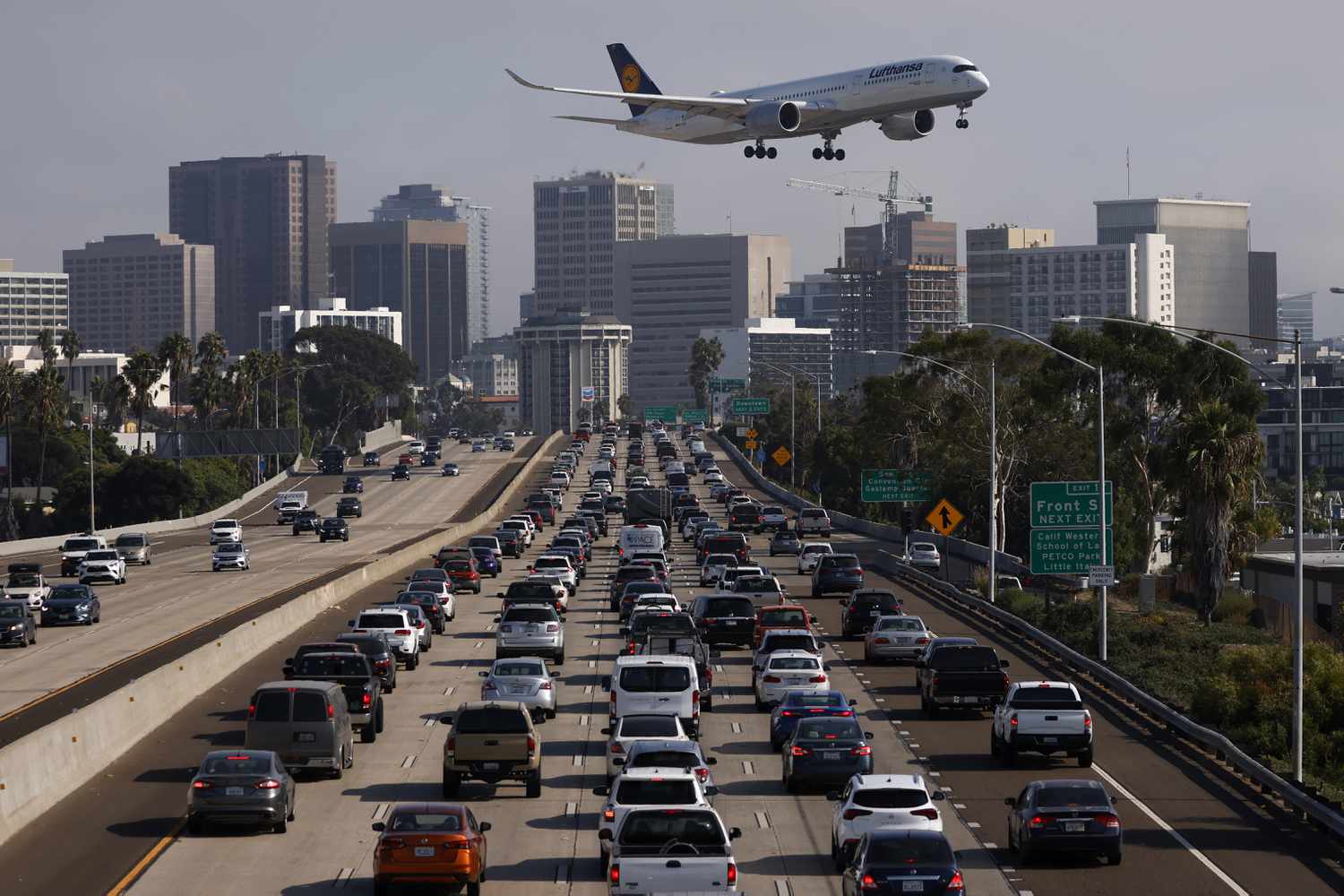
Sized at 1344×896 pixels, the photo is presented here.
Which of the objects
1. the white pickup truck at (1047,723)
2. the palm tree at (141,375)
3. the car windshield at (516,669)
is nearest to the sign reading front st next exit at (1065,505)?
the car windshield at (516,669)

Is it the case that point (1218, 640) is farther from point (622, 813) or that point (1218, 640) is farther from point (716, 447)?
point (716, 447)

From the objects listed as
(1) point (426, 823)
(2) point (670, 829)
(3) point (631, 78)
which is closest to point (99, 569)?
(3) point (631, 78)

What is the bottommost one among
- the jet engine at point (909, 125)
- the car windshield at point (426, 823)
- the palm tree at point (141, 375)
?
the car windshield at point (426, 823)

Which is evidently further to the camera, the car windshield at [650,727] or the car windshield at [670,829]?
the car windshield at [650,727]

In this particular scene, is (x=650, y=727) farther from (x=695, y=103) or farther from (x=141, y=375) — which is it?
(x=141, y=375)

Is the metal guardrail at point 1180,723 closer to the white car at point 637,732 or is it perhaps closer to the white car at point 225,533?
the white car at point 637,732

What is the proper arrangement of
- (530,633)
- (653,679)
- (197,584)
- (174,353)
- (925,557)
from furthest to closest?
(174,353)
(925,557)
(197,584)
(530,633)
(653,679)

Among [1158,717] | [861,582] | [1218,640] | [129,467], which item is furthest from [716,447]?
[1158,717]
